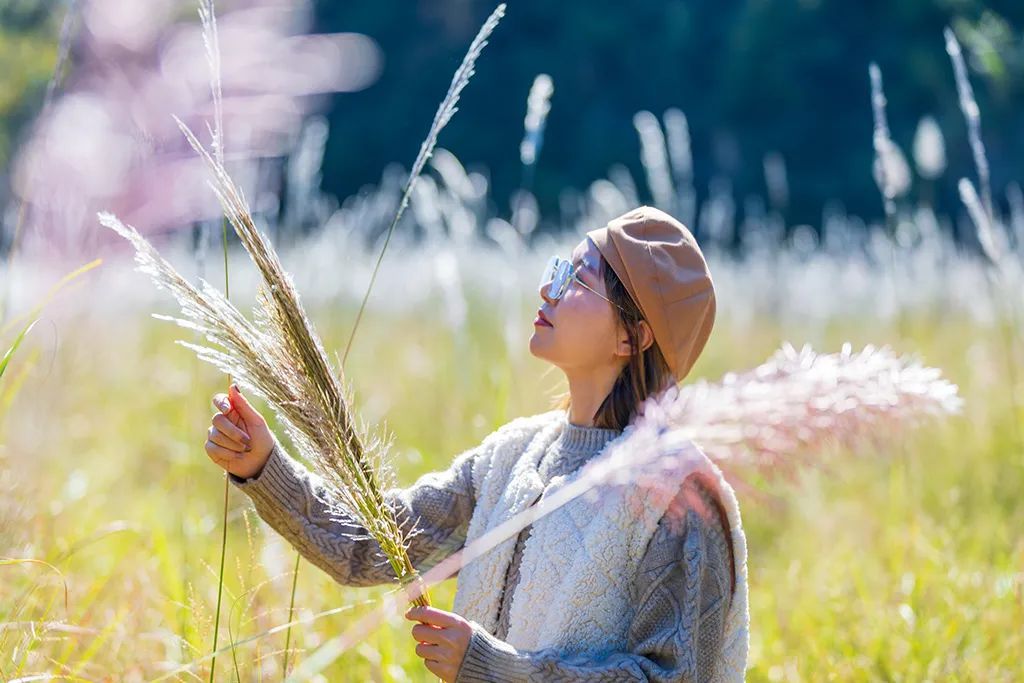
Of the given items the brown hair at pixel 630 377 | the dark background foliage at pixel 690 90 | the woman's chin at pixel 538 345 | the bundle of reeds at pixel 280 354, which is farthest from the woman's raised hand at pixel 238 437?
the dark background foliage at pixel 690 90

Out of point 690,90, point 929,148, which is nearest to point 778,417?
point 929,148

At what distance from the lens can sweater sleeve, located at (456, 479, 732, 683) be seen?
162 centimetres

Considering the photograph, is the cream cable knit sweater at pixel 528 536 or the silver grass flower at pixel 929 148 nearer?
the cream cable knit sweater at pixel 528 536

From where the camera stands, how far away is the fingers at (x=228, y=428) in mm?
1743

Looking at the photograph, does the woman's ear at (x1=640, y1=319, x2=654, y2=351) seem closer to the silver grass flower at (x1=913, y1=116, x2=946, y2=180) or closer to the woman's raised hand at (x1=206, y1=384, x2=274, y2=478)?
the woman's raised hand at (x1=206, y1=384, x2=274, y2=478)

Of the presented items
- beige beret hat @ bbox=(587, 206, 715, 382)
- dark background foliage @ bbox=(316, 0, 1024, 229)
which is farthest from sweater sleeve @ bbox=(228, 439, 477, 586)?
dark background foliage @ bbox=(316, 0, 1024, 229)

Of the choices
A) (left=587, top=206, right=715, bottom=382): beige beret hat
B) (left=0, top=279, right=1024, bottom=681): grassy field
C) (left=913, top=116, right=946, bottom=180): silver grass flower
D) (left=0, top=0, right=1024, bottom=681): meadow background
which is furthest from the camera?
(left=913, top=116, right=946, bottom=180): silver grass flower

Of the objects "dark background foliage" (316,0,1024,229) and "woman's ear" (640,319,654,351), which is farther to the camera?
"dark background foliage" (316,0,1024,229)

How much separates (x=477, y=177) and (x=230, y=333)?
13.2ft

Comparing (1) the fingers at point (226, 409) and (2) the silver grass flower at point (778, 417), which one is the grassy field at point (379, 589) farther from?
(1) the fingers at point (226, 409)

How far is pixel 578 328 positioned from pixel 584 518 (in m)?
0.31

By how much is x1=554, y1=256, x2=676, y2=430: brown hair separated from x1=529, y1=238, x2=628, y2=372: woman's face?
0.02 meters

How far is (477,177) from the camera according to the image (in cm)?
528

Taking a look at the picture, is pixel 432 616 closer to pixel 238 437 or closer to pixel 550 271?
pixel 238 437
